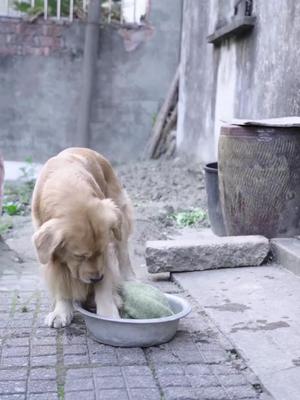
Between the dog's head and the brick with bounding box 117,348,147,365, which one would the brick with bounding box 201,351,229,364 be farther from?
the dog's head

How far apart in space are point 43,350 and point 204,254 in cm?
185

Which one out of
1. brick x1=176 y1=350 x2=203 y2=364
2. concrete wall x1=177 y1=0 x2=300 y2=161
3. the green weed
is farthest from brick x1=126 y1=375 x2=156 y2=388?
the green weed

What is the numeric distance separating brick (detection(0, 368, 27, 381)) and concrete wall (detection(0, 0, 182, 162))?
30.7 feet

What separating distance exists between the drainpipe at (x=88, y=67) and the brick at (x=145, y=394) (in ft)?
31.1

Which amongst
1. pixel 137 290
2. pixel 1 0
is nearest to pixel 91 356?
pixel 137 290

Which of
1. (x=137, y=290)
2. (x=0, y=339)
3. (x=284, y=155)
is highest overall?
(x=284, y=155)

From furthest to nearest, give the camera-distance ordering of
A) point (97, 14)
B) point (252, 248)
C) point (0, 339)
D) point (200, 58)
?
point (97, 14)
point (200, 58)
point (252, 248)
point (0, 339)

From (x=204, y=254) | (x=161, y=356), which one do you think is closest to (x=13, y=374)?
(x=161, y=356)

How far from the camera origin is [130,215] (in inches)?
179

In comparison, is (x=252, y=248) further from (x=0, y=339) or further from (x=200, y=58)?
(x=200, y=58)

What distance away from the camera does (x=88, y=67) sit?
11875 mm

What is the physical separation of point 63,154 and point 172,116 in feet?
27.3

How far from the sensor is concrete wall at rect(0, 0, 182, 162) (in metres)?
12.0

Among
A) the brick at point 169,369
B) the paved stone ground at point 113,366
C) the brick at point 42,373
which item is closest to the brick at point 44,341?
the paved stone ground at point 113,366
